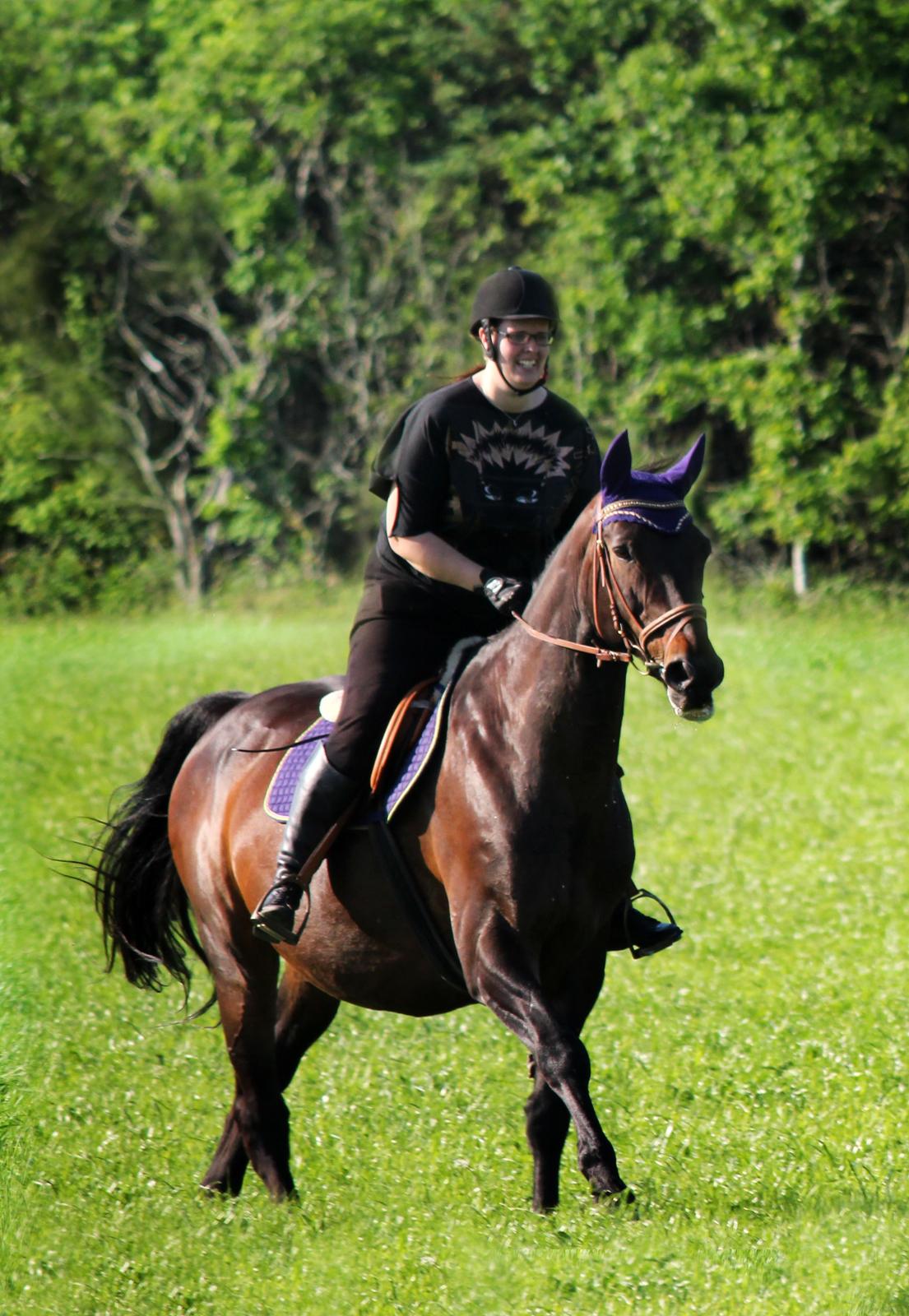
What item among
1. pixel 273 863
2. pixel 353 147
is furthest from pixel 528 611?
pixel 353 147

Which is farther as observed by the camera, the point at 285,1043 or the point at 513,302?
the point at 285,1043

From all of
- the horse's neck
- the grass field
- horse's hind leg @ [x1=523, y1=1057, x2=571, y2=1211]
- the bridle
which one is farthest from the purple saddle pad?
the grass field

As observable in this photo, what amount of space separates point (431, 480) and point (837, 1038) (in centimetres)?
435

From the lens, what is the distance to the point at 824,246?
3250 centimetres

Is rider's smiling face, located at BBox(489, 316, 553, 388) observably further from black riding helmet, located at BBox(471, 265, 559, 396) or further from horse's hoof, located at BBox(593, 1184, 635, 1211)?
horse's hoof, located at BBox(593, 1184, 635, 1211)

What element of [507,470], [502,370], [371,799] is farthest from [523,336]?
[371,799]

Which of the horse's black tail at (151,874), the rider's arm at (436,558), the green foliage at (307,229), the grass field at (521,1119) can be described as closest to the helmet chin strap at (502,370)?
the rider's arm at (436,558)

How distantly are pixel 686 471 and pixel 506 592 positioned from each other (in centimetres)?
78

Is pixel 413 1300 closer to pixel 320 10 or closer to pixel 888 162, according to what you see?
pixel 888 162

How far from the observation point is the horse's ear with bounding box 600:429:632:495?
5.25 metres

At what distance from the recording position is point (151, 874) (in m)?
8.02

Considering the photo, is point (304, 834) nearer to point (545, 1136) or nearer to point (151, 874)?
point (545, 1136)

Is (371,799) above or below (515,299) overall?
below

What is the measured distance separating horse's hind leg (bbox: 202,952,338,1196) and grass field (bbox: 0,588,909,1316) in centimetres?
12
